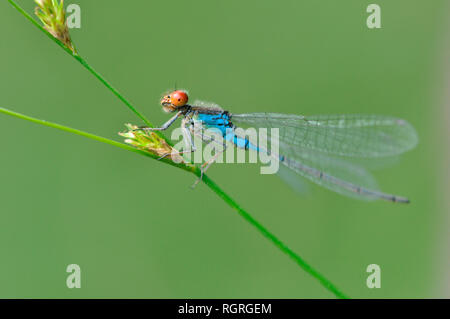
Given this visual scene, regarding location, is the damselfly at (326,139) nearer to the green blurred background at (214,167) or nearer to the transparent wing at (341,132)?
the transparent wing at (341,132)

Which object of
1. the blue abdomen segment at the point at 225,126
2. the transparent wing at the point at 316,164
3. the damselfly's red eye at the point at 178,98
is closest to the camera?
the damselfly's red eye at the point at 178,98

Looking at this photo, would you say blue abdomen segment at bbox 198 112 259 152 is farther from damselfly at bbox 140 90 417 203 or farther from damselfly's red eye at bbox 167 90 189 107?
damselfly's red eye at bbox 167 90 189 107

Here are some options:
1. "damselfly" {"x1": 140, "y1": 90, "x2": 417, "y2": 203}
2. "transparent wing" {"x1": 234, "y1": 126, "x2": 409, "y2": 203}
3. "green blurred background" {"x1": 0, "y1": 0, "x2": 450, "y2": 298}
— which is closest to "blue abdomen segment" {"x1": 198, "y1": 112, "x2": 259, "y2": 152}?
"damselfly" {"x1": 140, "y1": 90, "x2": 417, "y2": 203}

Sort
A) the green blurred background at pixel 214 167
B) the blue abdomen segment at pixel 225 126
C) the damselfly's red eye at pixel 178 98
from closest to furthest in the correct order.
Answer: the damselfly's red eye at pixel 178 98 < the blue abdomen segment at pixel 225 126 < the green blurred background at pixel 214 167

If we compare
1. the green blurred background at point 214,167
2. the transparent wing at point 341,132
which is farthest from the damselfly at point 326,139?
the green blurred background at point 214,167

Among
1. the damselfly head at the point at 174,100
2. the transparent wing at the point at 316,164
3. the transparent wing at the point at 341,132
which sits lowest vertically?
the transparent wing at the point at 316,164

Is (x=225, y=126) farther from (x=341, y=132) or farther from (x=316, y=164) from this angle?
(x=341, y=132)
